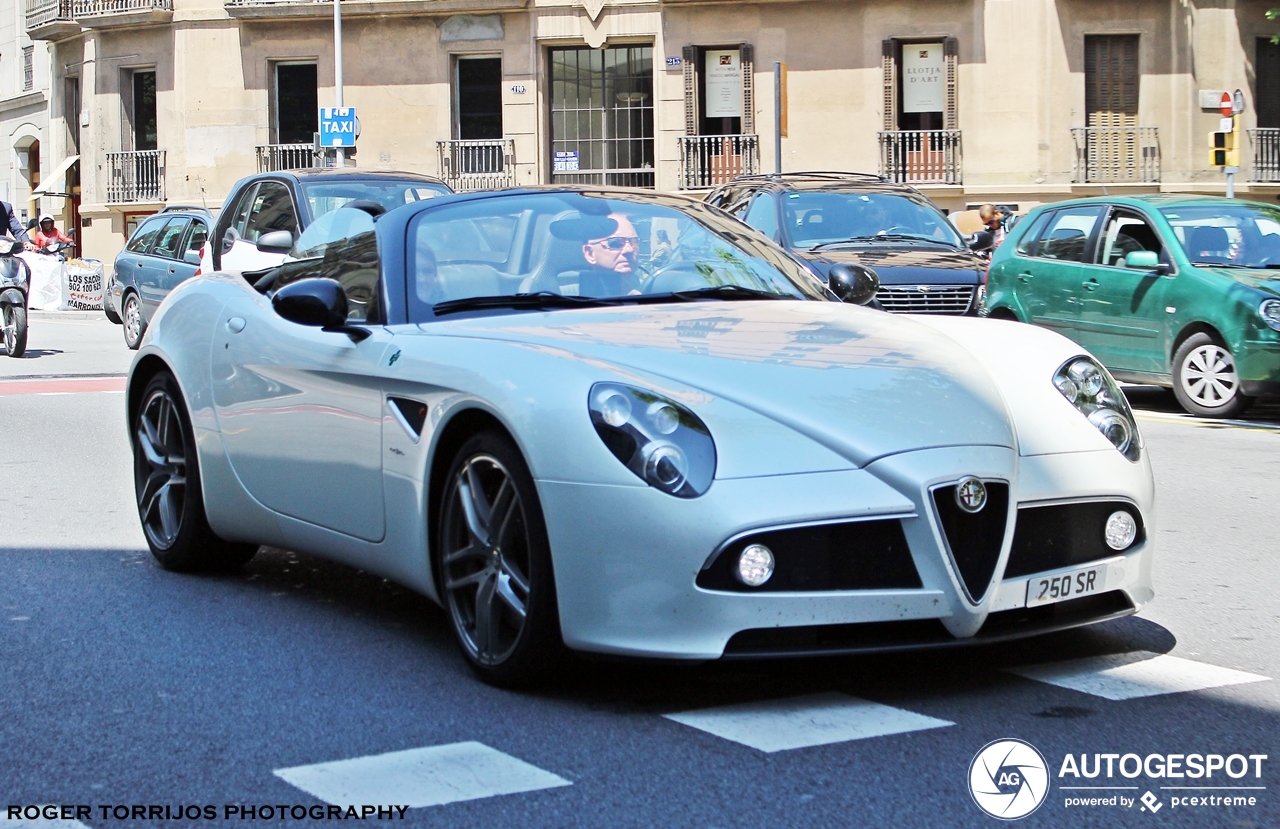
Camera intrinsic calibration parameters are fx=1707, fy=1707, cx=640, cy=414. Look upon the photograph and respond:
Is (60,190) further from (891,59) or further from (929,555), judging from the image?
(929,555)

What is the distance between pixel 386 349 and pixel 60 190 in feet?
124

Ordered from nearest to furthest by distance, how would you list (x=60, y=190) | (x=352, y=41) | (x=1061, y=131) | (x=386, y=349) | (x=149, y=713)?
(x=149, y=713), (x=386, y=349), (x=1061, y=131), (x=352, y=41), (x=60, y=190)

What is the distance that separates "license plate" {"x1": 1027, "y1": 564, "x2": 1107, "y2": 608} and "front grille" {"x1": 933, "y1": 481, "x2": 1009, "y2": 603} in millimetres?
160

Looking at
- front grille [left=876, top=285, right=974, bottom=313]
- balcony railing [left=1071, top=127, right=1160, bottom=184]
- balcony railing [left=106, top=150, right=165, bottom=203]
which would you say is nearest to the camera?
front grille [left=876, top=285, right=974, bottom=313]

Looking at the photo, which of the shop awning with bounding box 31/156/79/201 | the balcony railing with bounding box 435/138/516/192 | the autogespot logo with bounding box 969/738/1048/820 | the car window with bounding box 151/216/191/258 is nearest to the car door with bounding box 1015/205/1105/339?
the autogespot logo with bounding box 969/738/1048/820

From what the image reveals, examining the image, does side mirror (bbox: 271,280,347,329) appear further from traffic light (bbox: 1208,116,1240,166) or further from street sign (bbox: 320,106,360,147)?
street sign (bbox: 320,106,360,147)

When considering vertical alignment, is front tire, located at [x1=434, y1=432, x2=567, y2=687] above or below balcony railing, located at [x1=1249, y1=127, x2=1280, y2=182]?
below

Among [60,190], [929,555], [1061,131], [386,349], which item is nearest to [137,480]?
[386,349]

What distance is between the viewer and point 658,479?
13.0 feet

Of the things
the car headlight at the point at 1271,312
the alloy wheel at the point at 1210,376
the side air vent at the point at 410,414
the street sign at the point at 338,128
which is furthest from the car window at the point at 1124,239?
the street sign at the point at 338,128

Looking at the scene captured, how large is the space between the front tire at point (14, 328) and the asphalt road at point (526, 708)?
12.0 m

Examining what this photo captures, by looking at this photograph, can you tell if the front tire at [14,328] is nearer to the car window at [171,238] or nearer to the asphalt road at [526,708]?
the car window at [171,238]

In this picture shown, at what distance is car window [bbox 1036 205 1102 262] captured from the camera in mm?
13125

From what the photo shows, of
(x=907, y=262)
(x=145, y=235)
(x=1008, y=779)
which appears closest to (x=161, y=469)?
(x=1008, y=779)
